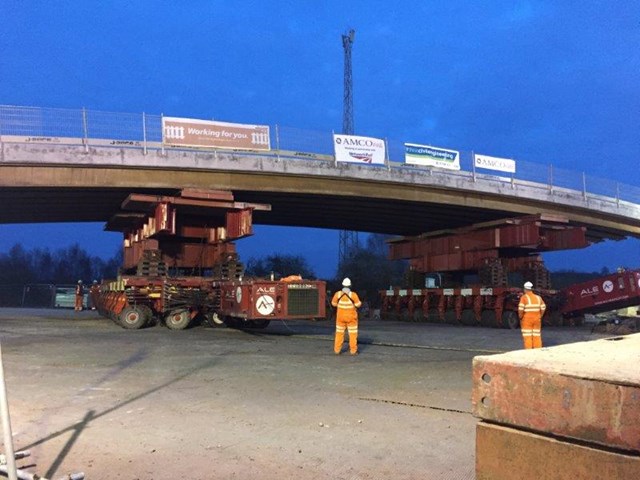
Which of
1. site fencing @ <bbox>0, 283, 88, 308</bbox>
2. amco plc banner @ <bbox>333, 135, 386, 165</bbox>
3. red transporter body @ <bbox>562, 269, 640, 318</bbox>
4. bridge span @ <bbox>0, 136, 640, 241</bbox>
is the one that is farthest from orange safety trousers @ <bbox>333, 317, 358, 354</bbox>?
site fencing @ <bbox>0, 283, 88, 308</bbox>

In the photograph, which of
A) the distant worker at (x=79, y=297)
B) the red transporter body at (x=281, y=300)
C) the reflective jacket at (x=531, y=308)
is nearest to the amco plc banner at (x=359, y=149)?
the red transporter body at (x=281, y=300)

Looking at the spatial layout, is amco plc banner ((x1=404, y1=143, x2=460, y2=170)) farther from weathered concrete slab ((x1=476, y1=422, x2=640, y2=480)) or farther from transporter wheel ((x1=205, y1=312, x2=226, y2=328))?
weathered concrete slab ((x1=476, y1=422, x2=640, y2=480))

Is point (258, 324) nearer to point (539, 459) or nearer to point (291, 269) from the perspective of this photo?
point (539, 459)

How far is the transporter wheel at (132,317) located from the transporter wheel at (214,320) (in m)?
2.09

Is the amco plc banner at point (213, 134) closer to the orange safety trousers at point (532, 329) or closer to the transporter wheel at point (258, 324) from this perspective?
the transporter wheel at point (258, 324)

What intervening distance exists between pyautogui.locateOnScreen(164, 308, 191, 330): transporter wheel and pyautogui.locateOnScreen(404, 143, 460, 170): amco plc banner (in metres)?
10.3

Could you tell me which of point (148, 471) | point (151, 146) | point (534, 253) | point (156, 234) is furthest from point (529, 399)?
point (534, 253)

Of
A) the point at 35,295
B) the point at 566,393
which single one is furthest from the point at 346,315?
the point at 35,295

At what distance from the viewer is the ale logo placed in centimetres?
1472

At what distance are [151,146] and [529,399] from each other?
18258 millimetres

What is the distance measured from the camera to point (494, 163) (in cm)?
2398

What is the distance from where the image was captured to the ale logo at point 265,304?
48.3 feet

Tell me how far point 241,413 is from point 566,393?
4923mm

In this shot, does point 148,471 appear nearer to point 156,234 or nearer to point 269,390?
point 269,390
